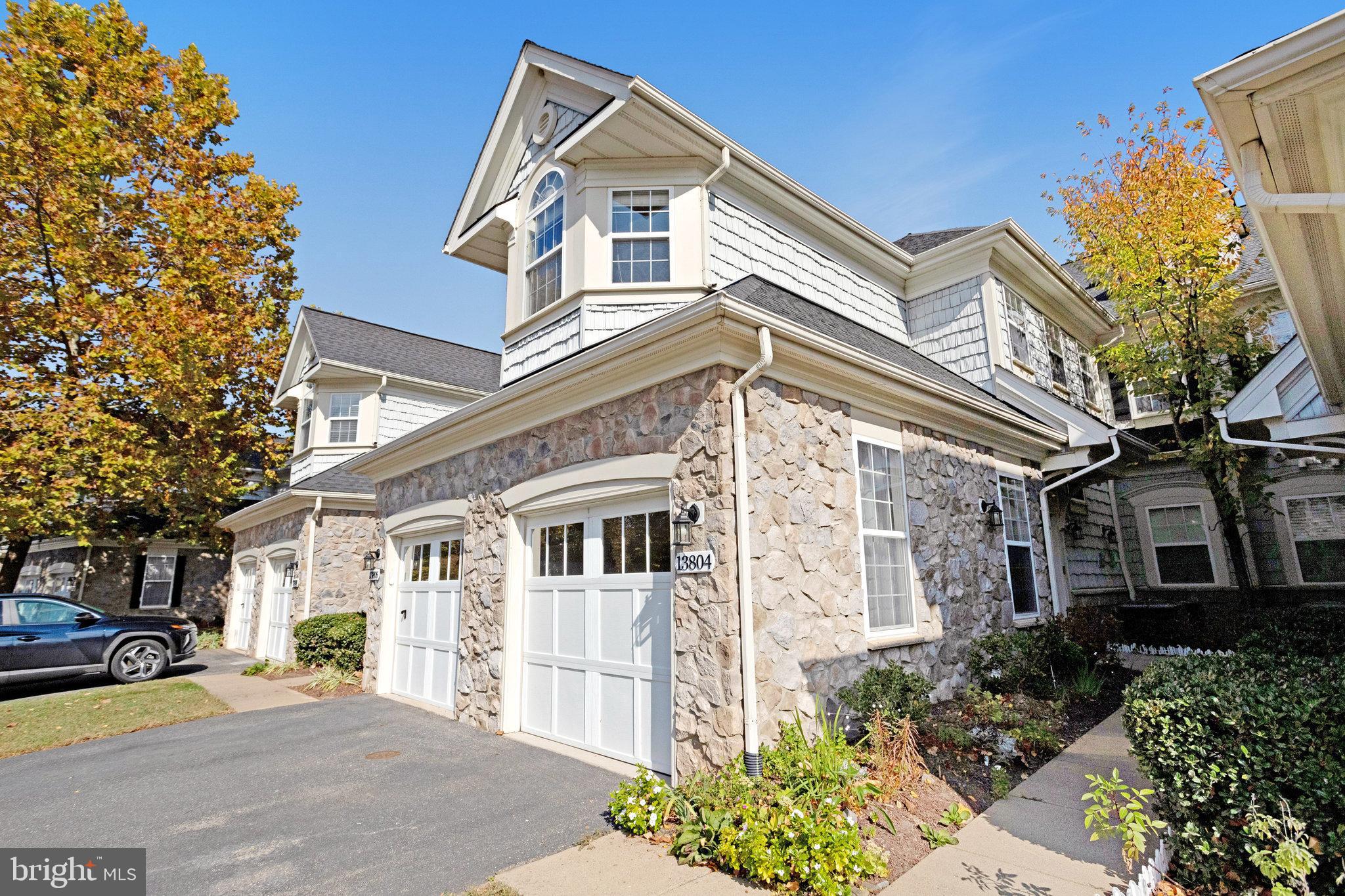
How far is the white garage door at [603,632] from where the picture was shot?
552 cm

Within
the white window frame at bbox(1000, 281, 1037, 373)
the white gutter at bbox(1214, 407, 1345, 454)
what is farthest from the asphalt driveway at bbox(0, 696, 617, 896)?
the white window frame at bbox(1000, 281, 1037, 373)

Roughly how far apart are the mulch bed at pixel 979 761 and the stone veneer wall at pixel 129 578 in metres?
20.6

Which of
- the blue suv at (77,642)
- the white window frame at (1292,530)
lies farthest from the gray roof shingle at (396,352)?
the white window frame at (1292,530)

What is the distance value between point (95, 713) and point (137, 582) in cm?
1282

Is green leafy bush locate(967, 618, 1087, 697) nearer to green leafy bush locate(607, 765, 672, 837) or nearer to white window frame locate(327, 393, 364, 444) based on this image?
green leafy bush locate(607, 765, 672, 837)

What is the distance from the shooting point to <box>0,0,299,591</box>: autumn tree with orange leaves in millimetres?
13836

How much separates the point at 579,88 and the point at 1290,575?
14747 mm

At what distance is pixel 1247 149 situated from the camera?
3.19 m

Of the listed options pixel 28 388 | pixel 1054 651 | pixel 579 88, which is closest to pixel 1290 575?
pixel 1054 651

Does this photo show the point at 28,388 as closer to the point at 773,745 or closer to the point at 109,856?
the point at 109,856

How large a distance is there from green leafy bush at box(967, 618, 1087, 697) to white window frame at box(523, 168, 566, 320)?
6410mm

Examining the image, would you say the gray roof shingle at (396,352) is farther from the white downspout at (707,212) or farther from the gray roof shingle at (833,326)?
the gray roof shingle at (833,326)

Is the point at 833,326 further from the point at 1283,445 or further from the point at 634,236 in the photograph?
the point at 1283,445

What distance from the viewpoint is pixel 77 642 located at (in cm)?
1066
